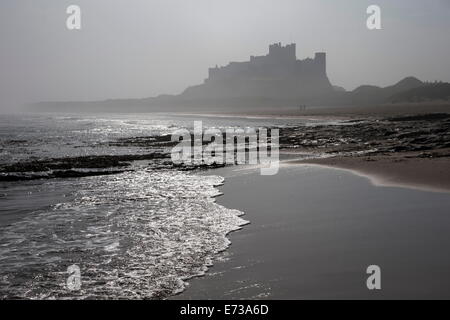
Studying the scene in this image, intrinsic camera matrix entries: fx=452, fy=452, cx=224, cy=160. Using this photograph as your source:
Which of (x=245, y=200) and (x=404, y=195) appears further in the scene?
(x=245, y=200)

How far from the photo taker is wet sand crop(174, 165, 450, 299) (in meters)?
5.90

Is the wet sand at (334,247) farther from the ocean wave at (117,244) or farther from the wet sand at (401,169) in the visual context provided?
the wet sand at (401,169)

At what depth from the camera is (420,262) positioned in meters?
6.49

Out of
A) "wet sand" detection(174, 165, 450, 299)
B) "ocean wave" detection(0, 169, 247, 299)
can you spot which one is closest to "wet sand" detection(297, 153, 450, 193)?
"wet sand" detection(174, 165, 450, 299)

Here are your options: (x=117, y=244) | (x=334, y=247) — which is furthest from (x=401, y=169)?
(x=117, y=244)

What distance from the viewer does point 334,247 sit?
24.7ft

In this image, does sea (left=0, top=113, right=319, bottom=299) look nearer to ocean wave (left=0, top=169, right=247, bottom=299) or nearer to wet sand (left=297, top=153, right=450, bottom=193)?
ocean wave (left=0, top=169, right=247, bottom=299)

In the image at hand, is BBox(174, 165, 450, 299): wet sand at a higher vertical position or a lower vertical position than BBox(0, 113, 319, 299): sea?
higher

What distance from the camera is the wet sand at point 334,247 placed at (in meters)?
5.90

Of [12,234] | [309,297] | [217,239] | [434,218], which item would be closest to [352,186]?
[434,218]

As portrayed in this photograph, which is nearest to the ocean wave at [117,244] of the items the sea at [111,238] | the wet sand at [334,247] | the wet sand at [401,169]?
the sea at [111,238]
